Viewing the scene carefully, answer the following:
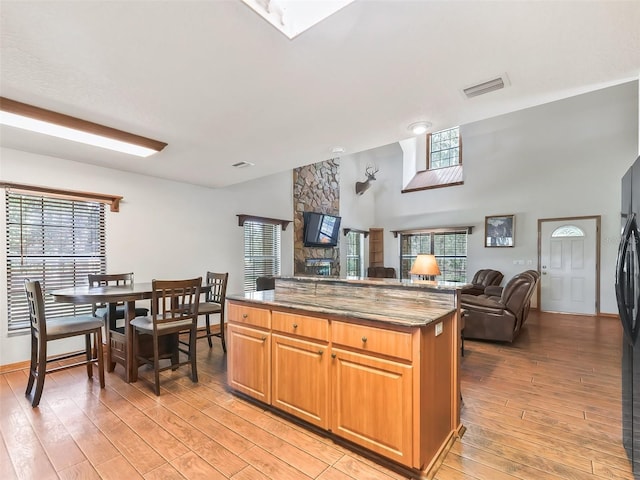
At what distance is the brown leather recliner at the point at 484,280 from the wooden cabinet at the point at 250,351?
5691mm

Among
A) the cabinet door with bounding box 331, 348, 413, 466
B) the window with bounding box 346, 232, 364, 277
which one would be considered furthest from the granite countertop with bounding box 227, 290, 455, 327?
the window with bounding box 346, 232, 364, 277

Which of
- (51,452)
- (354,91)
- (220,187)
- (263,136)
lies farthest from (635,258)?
(220,187)

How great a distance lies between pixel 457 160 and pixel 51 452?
8.92m

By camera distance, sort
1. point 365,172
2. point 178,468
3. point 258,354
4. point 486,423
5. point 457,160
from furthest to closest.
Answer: point 365,172, point 457,160, point 258,354, point 486,423, point 178,468

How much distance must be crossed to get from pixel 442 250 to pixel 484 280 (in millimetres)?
1447

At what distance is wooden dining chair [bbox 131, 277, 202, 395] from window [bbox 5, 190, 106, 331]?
1.34 metres

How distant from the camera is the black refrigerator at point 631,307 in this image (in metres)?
1.62

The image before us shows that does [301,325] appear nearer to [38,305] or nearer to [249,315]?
[249,315]

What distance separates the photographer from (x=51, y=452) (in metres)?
1.96

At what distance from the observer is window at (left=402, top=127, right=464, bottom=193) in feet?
26.3

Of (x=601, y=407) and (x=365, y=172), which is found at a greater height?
(x=365, y=172)

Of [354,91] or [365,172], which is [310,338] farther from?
[365,172]

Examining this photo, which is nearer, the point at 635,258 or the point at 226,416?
the point at 635,258

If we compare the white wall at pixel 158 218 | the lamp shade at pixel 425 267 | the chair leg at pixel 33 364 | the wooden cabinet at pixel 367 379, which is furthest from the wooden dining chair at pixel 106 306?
the lamp shade at pixel 425 267
